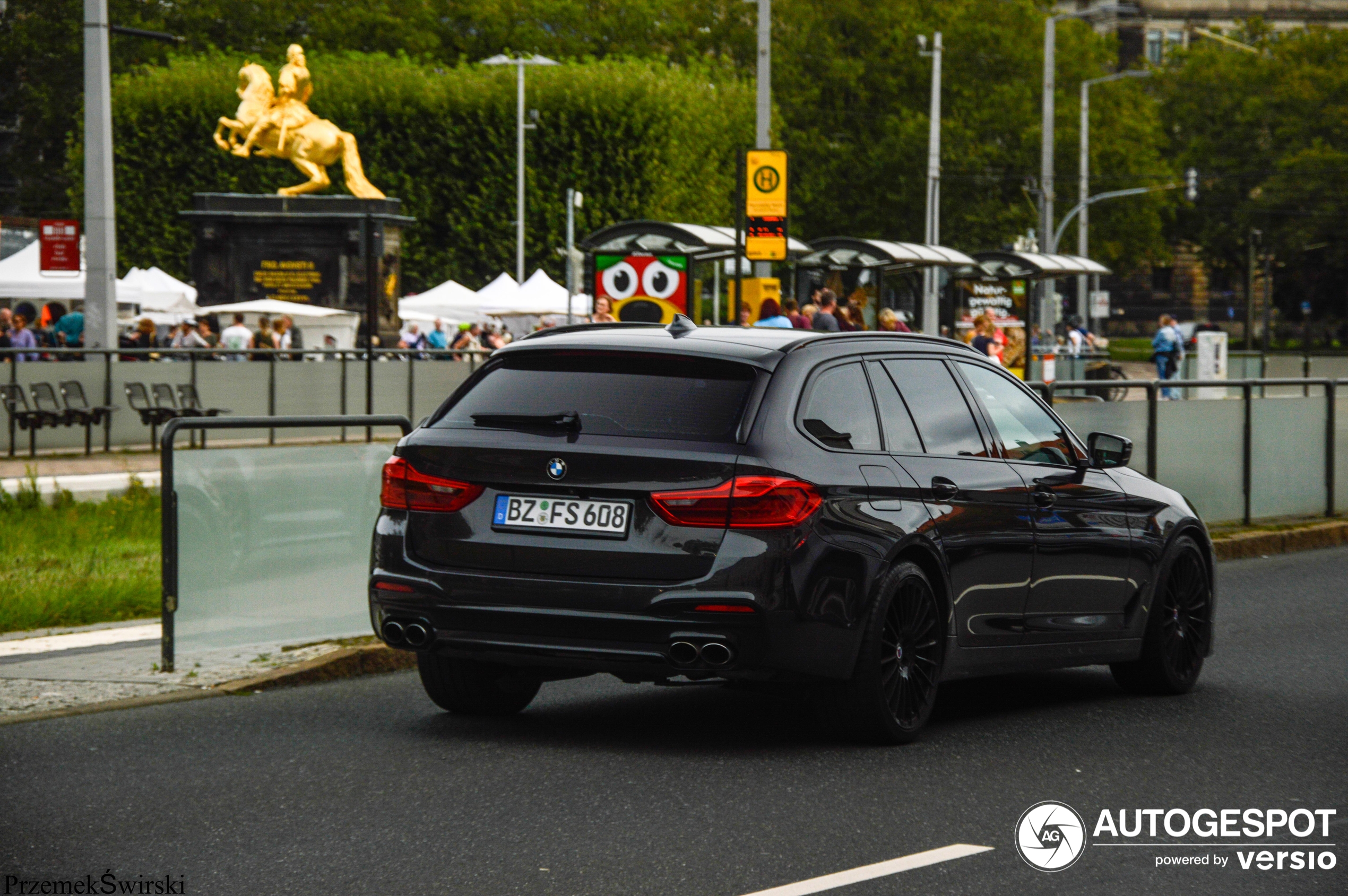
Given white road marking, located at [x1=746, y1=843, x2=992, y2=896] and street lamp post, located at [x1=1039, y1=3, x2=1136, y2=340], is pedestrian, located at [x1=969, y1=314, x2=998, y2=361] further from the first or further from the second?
street lamp post, located at [x1=1039, y1=3, x2=1136, y2=340]

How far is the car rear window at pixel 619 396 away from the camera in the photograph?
6.86 metres

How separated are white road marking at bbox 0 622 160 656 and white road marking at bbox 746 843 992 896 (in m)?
5.33

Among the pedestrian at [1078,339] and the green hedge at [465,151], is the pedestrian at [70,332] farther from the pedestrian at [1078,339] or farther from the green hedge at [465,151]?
A: the green hedge at [465,151]

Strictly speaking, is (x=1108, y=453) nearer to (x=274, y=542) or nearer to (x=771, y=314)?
(x=274, y=542)

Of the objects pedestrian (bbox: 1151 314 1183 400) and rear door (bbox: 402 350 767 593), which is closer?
rear door (bbox: 402 350 767 593)

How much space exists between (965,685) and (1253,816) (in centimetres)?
299

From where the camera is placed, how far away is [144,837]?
5.71 m

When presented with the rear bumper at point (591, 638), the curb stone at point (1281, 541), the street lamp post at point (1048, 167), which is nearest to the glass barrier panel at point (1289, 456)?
the curb stone at point (1281, 541)

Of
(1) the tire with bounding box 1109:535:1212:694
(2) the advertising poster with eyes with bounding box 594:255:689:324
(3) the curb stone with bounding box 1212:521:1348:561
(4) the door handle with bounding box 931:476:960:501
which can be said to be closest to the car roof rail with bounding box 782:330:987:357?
(4) the door handle with bounding box 931:476:960:501

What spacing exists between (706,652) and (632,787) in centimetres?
51

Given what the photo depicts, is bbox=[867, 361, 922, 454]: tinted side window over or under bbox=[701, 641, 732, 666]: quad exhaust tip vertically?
over

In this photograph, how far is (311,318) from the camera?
125ft

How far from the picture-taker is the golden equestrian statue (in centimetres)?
4250

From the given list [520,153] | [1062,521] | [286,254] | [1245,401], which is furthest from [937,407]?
[520,153]
